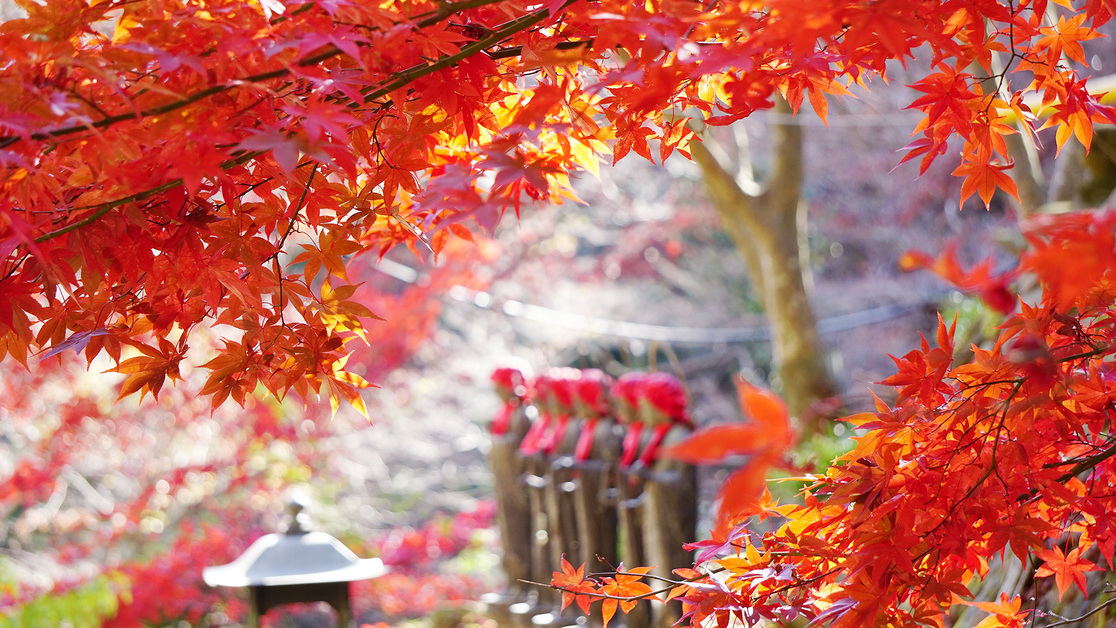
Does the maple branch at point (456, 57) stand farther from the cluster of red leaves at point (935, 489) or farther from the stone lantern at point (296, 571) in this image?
the stone lantern at point (296, 571)

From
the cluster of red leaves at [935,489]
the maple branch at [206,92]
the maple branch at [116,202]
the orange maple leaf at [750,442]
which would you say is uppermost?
the maple branch at [206,92]

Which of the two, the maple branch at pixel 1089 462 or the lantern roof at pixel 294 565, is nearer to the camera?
the maple branch at pixel 1089 462

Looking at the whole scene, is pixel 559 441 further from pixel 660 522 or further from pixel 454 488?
pixel 454 488

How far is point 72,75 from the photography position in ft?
4.21

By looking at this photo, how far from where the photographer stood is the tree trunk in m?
7.17

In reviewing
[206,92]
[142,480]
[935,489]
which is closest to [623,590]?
[935,489]

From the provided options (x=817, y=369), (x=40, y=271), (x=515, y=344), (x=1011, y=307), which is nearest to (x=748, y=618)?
(x=1011, y=307)

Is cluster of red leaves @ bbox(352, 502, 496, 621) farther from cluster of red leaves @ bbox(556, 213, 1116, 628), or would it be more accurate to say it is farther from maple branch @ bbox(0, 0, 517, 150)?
maple branch @ bbox(0, 0, 517, 150)

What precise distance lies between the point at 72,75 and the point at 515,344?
9.43 meters

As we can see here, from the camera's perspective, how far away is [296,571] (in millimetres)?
3490

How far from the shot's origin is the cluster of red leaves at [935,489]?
144 centimetres

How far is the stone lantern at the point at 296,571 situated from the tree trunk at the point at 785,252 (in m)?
4.52

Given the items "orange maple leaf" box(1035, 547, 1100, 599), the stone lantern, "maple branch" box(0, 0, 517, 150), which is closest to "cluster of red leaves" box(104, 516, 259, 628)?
the stone lantern

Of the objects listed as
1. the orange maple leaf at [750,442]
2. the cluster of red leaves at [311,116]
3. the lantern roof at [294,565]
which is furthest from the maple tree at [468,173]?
the lantern roof at [294,565]
